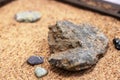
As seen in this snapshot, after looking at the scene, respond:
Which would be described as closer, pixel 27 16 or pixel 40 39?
pixel 40 39

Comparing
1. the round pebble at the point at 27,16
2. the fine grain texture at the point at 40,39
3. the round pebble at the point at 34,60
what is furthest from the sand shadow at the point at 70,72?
the round pebble at the point at 27,16

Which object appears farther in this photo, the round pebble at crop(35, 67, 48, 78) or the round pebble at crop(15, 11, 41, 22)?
the round pebble at crop(15, 11, 41, 22)

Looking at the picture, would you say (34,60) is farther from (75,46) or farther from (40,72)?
(75,46)

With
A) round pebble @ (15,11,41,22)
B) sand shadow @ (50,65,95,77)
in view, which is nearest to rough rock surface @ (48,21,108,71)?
sand shadow @ (50,65,95,77)

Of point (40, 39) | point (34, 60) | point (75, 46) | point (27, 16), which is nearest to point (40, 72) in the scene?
point (34, 60)

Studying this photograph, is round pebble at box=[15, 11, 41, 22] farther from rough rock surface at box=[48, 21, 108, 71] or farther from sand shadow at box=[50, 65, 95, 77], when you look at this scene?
sand shadow at box=[50, 65, 95, 77]

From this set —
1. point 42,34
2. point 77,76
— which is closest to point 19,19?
point 42,34

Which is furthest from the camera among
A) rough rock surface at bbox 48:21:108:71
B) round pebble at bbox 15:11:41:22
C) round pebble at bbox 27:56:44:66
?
round pebble at bbox 15:11:41:22
